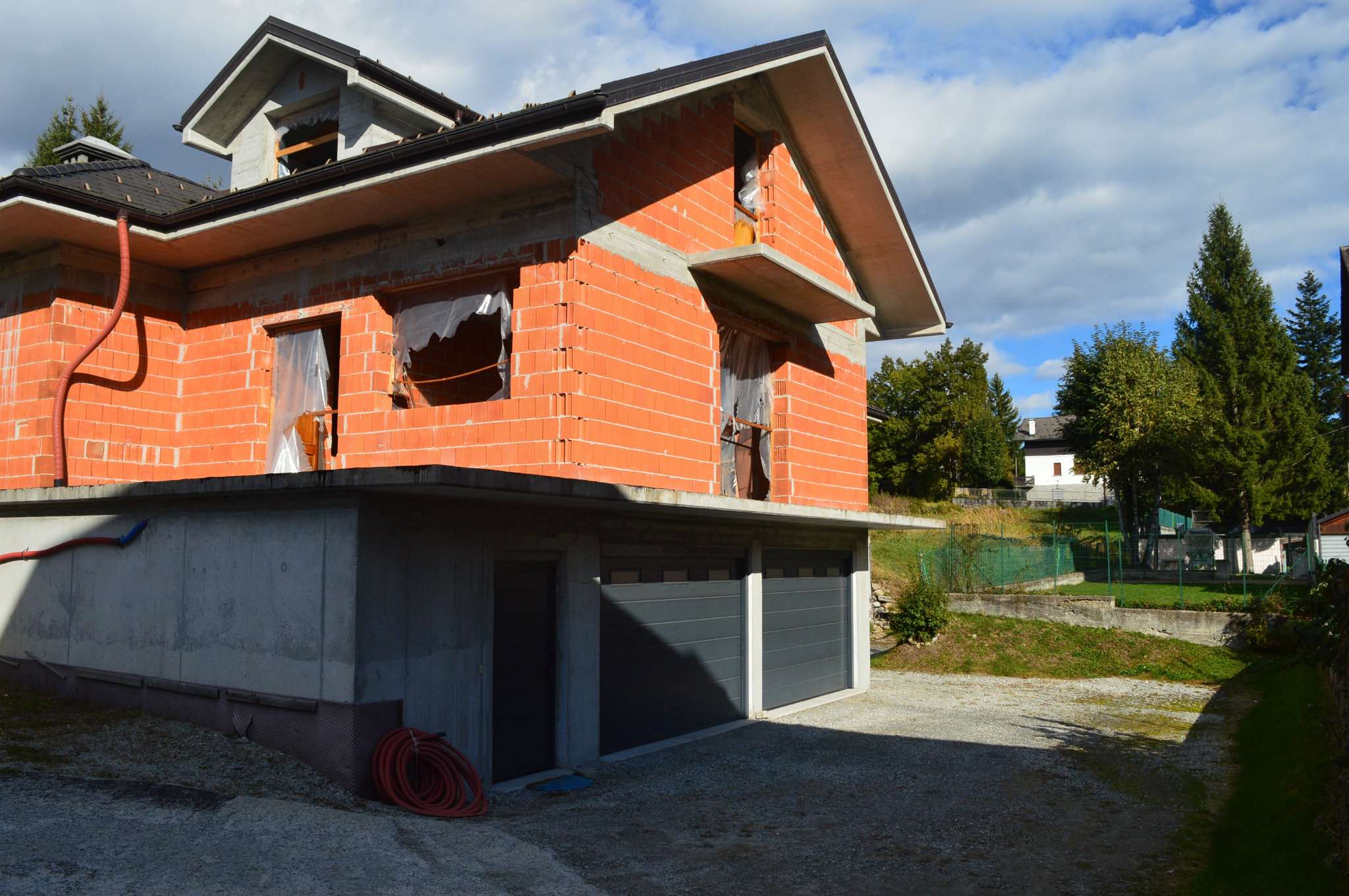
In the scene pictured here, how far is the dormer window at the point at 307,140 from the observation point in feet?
47.7

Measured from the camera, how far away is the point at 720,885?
22.3ft

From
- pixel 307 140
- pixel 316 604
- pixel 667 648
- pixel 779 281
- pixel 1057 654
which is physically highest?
pixel 307 140

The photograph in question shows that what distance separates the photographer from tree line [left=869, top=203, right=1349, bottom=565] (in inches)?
1459

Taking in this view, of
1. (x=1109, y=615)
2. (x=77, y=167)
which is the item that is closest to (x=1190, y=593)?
(x=1109, y=615)

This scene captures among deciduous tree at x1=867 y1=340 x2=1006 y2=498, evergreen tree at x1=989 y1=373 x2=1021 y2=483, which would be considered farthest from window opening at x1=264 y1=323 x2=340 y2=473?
evergreen tree at x1=989 y1=373 x2=1021 y2=483

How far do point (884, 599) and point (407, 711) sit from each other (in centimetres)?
1571

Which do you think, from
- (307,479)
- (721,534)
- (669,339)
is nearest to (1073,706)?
(721,534)

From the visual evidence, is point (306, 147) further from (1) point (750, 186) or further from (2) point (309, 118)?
(1) point (750, 186)

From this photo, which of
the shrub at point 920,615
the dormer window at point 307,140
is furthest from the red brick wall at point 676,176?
the shrub at point 920,615

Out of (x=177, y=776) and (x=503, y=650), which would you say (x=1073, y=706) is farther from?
(x=177, y=776)

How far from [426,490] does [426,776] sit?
8.18 ft

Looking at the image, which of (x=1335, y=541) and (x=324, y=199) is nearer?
(x=324, y=199)

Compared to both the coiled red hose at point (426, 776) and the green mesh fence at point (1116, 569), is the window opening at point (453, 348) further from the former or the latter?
the green mesh fence at point (1116, 569)

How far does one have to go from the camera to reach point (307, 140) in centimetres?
1488
